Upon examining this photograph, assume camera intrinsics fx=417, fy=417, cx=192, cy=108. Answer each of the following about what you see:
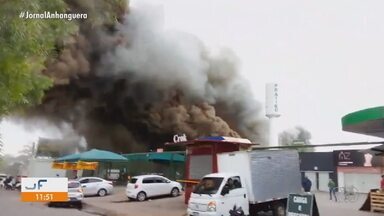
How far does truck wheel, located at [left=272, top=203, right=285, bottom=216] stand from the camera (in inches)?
529

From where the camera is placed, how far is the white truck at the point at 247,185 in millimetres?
12188

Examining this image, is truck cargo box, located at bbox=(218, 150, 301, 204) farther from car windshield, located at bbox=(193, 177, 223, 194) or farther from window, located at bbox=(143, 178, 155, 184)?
window, located at bbox=(143, 178, 155, 184)

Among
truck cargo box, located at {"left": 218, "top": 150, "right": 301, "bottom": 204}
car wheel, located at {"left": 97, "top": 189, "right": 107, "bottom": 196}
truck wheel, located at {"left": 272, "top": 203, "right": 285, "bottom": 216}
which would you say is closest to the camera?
truck cargo box, located at {"left": 218, "top": 150, "right": 301, "bottom": 204}

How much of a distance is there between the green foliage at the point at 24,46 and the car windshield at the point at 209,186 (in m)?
8.09

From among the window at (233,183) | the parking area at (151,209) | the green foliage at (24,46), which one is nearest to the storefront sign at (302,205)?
the window at (233,183)

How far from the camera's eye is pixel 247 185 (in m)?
12.9

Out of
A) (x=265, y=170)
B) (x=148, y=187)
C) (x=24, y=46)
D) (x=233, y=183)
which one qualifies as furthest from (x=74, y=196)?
(x=24, y=46)

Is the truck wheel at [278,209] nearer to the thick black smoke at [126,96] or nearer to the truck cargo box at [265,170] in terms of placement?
the truck cargo box at [265,170]

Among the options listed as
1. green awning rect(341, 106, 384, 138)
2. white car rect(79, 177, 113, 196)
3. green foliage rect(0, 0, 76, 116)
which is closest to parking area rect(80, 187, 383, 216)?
white car rect(79, 177, 113, 196)

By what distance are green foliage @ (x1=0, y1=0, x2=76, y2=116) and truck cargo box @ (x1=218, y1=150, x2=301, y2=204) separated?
8.83 metres


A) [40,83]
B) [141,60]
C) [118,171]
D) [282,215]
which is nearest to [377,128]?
[282,215]

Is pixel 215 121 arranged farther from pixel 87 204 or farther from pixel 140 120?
pixel 87 204

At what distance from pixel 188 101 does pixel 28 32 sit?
43589mm

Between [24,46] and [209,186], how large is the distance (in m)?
9.31
